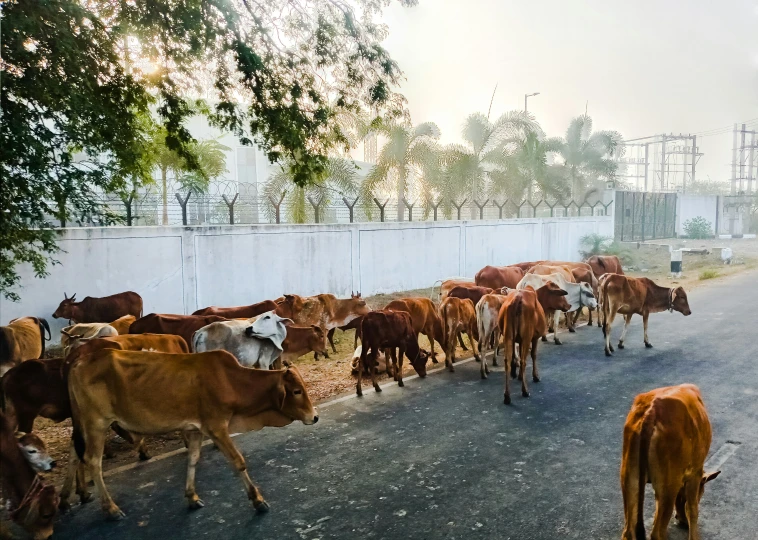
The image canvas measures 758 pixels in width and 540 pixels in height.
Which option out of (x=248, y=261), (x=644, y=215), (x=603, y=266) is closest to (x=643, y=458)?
(x=248, y=261)

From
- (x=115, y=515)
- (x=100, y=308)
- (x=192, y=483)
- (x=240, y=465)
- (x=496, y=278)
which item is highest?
(x=496, y=278)

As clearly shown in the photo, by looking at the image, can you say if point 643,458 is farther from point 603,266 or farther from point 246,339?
point 603,266

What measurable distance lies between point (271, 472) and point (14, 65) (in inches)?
227

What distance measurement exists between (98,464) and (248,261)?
862 centimetres

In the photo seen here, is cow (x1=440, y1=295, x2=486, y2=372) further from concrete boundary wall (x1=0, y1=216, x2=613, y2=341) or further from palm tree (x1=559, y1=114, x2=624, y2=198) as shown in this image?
palm tree (x1=559, y1=114, x2=624, y2=198)

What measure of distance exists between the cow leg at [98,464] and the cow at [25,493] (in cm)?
53

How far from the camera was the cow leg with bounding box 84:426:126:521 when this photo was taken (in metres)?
4.80

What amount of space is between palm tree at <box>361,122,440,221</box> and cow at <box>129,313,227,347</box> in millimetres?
12064

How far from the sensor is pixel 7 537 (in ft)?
14.4

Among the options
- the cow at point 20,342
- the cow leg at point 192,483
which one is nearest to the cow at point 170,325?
the cow at point 20,342

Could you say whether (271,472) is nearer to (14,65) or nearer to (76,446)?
(76,446)

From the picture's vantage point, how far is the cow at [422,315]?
31.3ft

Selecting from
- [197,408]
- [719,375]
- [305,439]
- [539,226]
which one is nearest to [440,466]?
[305,439]

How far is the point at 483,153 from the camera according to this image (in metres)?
25.0
